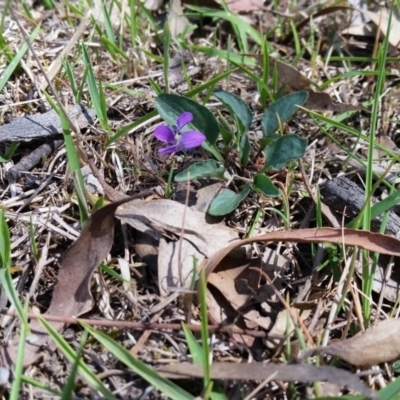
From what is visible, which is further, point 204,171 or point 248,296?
point 204,171

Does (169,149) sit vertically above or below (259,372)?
above

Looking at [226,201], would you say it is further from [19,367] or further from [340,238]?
[19,367]

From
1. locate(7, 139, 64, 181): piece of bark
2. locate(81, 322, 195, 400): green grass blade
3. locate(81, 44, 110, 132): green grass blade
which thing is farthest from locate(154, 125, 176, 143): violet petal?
locate(81, 322, 195, 400): green grass blade

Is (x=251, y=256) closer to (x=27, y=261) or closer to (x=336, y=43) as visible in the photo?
(x=27, y=261)

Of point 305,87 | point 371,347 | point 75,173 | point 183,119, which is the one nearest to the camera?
point 371,347

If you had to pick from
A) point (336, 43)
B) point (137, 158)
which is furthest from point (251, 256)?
point (336, 43)

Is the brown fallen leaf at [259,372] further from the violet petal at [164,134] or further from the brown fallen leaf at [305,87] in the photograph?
the brown fallen leaf at [305,87]

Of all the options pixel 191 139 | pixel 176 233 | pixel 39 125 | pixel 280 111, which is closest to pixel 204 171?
pixel 191 139
